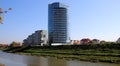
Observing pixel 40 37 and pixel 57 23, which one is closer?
pixel 40 37

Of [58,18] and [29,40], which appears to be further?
[29,40]

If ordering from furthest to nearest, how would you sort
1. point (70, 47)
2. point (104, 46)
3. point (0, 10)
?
point (70, 47), point (104, 46), point (0, 10)

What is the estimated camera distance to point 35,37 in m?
149

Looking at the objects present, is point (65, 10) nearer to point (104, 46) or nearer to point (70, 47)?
point (70, 47)

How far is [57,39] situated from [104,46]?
236ft

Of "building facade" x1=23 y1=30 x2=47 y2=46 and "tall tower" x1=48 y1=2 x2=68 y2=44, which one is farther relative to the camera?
"building facade" x1=23 y1=30 x2=47 y2=46

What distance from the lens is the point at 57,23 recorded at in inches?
5669

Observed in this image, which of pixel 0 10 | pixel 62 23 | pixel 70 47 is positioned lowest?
pixel 70 47

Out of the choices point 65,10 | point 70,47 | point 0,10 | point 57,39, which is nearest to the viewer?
point 0,10

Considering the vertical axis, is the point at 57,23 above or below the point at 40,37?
above

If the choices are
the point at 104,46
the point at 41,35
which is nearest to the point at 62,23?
the point at 41,35

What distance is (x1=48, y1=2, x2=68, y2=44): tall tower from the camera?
14162 centimetres

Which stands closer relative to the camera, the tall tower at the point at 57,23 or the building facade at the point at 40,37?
the tall tower at the point at 57,23

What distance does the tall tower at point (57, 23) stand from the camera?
465ft
